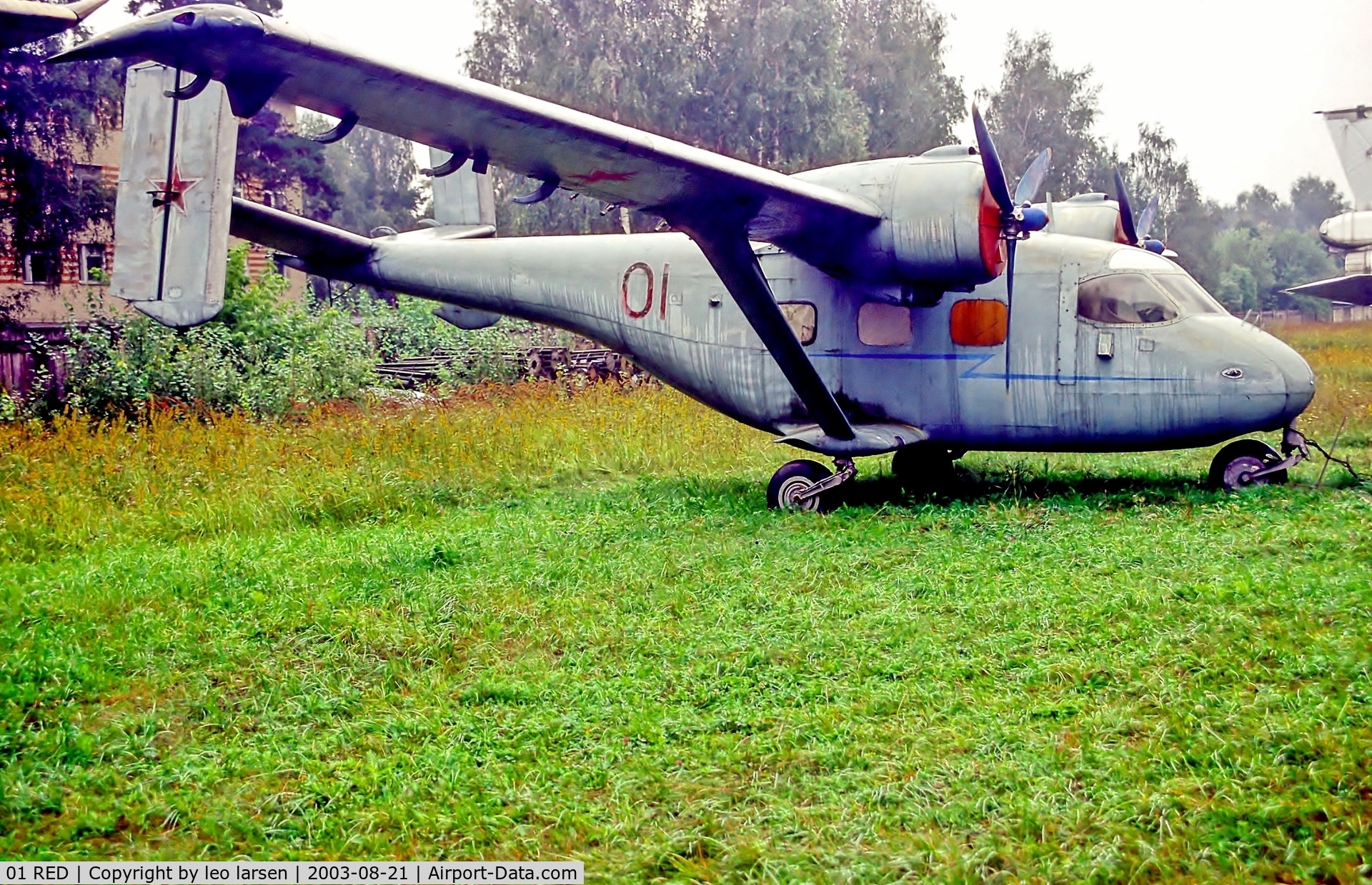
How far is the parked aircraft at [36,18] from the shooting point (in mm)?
4219

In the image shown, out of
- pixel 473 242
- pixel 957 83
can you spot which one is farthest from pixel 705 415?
pixel 957 83

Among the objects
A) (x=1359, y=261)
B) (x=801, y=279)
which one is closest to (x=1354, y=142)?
(x=801, y=279)

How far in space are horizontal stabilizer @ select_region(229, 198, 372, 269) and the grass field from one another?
2.29 meters

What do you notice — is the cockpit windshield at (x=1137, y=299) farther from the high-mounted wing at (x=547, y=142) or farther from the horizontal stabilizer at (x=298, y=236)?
the horizontal stabilizer at (x=298, y=236)

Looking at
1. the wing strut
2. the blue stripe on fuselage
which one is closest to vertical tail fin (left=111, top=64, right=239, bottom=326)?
the wing strut

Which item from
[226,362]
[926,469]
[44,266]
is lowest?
[926,469]

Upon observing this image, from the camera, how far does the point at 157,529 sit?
26.9 feet

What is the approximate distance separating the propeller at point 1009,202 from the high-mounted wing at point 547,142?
0.88m

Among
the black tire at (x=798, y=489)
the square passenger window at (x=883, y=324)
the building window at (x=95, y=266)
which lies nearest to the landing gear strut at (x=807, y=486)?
the black tire at (x=798, y=489)

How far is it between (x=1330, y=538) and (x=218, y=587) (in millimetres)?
6514

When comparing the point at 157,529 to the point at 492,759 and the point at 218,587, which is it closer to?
the point at 218,587

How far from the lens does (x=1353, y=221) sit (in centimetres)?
1872

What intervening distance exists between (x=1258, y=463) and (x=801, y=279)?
3851 mm

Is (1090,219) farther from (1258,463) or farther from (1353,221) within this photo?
(1353,221)
